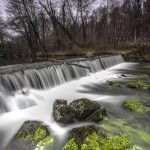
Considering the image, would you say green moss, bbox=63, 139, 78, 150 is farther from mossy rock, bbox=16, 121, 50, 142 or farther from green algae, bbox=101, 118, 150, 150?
green algae, bbox=101, 118, 150, 150

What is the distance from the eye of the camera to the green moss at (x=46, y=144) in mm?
4181

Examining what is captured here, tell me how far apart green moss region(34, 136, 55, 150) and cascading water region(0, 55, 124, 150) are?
1.39 feet

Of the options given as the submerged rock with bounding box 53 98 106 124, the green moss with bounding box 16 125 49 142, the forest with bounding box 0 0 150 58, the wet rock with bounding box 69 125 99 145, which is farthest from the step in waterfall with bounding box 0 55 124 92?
the forest with bounding box 0 0 150 58

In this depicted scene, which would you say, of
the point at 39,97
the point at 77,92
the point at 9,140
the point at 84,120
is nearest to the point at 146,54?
the point at 77,92

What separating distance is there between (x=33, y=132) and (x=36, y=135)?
0.46 ft

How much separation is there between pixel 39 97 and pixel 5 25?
19.8 metres

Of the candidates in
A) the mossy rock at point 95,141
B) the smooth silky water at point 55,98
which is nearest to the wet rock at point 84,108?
the smooth silky water at point 55,98

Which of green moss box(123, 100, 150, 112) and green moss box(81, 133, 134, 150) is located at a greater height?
green moss box(81, 133, 134, 150)

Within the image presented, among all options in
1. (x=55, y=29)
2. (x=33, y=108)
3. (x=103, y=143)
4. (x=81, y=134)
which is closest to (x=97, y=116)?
(x=81, y=134)

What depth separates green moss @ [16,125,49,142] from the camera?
14.5 feet

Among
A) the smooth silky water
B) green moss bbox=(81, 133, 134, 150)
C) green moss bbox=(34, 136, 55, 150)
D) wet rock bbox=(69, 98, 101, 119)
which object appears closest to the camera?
green moss bbox=(81, 133, 134, 150)

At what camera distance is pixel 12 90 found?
7.86m

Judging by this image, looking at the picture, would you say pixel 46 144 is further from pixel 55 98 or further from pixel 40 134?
pixel 55 98

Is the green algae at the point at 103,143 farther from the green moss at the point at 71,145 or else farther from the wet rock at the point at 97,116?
the wet rock at the point at 97,116
